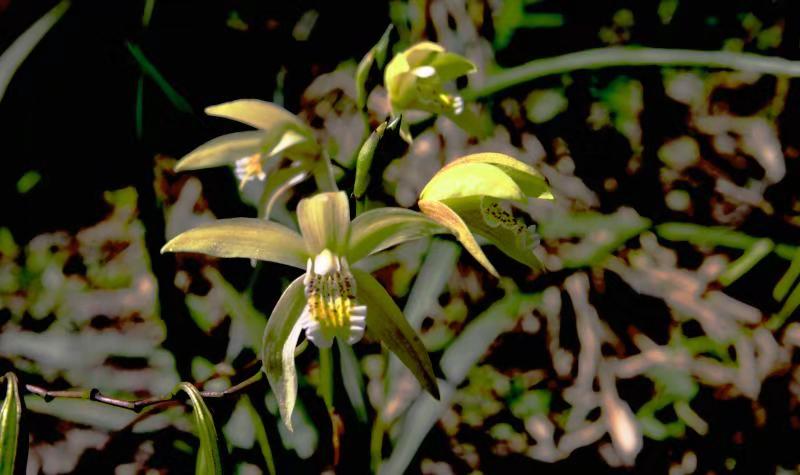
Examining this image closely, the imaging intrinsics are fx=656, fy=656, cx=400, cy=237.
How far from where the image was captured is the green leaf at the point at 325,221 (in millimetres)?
679

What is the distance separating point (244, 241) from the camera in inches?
26.9

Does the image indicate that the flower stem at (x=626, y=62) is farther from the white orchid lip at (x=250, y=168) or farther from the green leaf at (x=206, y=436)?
the green leaf at (x=206, y=436)

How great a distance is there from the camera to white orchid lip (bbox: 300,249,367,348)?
0.69 meters

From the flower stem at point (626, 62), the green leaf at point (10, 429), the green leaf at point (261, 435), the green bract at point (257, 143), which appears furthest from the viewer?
the flower stem at point (626, 62)

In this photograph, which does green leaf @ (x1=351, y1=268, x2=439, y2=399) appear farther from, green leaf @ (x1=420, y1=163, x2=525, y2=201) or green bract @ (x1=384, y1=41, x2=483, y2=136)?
green bract @ (x1=384, y1=41, x2=483, y2=136)

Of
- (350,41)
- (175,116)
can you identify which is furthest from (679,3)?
(175,116)

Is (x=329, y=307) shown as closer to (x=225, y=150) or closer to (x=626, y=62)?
(x=225, y=150)

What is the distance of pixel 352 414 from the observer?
964mm

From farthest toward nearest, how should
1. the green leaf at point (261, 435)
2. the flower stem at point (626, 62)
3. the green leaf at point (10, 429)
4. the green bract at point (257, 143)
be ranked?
1. the flower stem at point (626, 62)
2. the green leaf at point (261, 435)
3. the green bract at point (257, 143)
4. the green leaf at point (10, 429)

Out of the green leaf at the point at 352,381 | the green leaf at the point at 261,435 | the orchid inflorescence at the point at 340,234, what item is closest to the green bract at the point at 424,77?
the orchid inflorescence at the point at 340,234

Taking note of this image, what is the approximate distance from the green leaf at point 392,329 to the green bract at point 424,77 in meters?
0.24

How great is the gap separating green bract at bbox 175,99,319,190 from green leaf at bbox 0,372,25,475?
0.29 metres

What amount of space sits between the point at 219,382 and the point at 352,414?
23 centimetres

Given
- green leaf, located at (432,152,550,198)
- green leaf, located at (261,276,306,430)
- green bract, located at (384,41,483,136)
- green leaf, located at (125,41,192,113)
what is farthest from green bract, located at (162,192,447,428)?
green leaf, located at (125,41,192,113)
